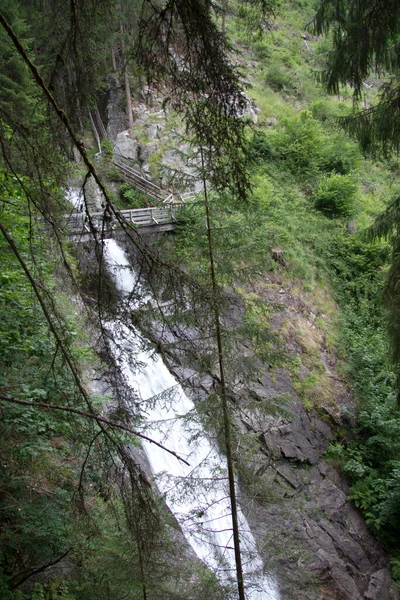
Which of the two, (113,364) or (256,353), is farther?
(256,353)

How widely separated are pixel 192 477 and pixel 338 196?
13.2m

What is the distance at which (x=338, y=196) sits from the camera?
15.1 meters

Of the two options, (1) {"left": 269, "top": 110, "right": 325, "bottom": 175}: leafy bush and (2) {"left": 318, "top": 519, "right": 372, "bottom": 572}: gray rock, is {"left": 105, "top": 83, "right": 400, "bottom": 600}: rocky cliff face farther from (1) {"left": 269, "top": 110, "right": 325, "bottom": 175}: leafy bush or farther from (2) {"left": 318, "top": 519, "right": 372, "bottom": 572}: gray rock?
(1) {"left": 269, "top": 110, "right": 325, "bottom": 175}: leafy bush

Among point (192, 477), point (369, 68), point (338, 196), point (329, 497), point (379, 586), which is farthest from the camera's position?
point (338, 196)

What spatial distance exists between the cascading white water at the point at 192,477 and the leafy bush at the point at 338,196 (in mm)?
8255

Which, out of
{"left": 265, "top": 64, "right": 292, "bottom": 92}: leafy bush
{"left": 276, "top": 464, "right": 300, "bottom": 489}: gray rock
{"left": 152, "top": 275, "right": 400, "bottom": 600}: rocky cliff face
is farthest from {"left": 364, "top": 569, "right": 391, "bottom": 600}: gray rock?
{"left": 265, "top": 64, "right": 292, "bottom": 92}: leafy bush

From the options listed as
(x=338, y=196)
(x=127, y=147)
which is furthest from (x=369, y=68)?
(x=127, y=147)

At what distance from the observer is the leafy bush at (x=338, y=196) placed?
15.1m

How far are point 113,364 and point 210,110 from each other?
167 cm

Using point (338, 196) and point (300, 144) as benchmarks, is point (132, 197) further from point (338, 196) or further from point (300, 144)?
point (338, 196)

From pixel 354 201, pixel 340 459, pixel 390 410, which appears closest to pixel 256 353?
pixel 340 459

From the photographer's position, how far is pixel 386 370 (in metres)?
11.0

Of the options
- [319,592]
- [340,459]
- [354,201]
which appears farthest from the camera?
[354,201]

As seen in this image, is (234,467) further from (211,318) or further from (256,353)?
(211,318)
